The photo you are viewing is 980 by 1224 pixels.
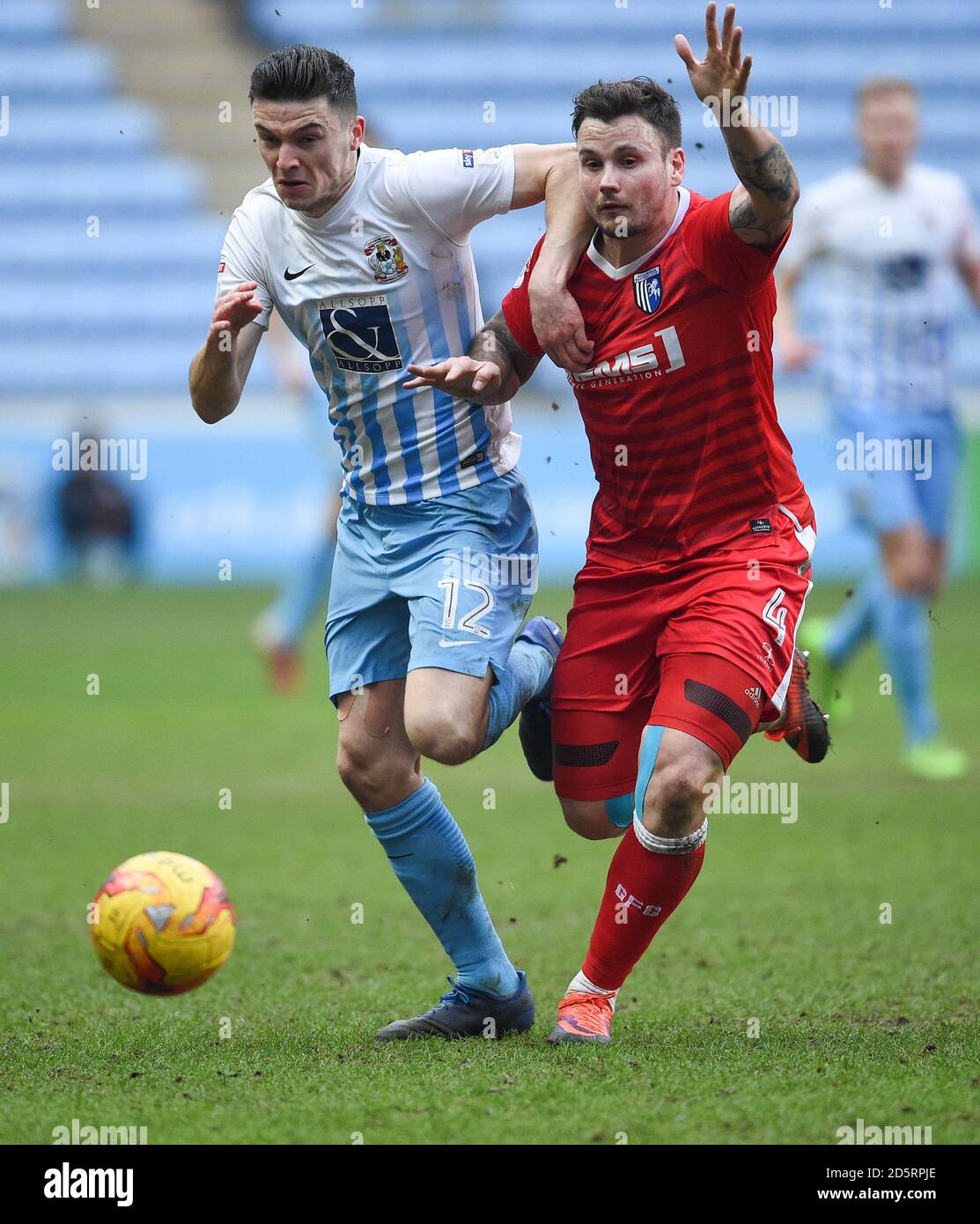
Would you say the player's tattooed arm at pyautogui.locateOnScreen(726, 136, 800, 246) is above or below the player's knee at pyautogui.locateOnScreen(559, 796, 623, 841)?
above

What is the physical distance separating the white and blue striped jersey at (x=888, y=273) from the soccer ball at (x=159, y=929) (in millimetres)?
5464

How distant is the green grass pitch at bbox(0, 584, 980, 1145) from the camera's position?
3322 millimetres

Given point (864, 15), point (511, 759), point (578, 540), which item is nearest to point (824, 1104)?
point (511, 759)

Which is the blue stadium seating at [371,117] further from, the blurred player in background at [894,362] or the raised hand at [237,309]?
the raised hand at [237,309]

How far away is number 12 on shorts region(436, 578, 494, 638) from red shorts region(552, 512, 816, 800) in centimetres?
33

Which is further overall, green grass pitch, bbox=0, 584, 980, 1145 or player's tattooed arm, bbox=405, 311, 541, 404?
player's tattooed arm, bbox=405, 311, 541, 404

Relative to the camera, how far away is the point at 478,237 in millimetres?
21062

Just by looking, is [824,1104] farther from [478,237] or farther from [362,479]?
[478,237]

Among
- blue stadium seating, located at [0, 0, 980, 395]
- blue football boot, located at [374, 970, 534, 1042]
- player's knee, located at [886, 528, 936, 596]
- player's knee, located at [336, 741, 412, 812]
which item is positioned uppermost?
blue stadium seating, located at [0, 0, 980, 395]

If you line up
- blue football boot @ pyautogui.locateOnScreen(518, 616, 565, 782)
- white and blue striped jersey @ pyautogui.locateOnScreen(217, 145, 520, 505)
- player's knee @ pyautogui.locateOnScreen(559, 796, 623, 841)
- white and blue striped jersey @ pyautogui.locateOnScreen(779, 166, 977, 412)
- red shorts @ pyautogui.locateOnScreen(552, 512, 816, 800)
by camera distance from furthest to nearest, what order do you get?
white and blue striped jersey @ pyautogui.locateOnScreen(779, 166, 977, 412) < blue football boot @ pyautogui.locateOnScreen(518, 616, 565, 782) < player's knee @ pyautogui.locateOnScreen(559, 796, 623, 841) < white and blue striped jersey @ pyautogui.locateOnScreen(217, 145, 520, 505) < red shorts @ pyautogui.locateOnScreen(552, 512, 816, 800)

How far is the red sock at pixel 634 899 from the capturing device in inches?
154

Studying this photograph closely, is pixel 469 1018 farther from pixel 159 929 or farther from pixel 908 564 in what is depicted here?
pixel 908 564

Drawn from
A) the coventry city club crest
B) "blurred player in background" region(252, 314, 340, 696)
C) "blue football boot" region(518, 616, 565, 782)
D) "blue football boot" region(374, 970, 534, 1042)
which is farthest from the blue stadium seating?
"blue football boot" region(374, 970, 534, 1042)

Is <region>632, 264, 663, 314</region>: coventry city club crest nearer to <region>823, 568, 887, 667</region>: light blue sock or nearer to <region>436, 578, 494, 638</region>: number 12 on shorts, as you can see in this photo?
<region>436, 578, 494, 638</region>: number 12 on shorts
